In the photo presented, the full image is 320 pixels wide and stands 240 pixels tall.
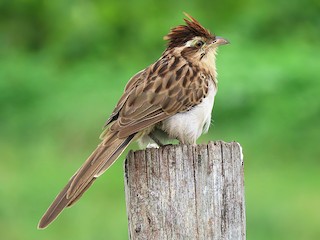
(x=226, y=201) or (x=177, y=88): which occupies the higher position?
(x=177, y=88)

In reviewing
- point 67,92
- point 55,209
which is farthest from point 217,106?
point 55,209

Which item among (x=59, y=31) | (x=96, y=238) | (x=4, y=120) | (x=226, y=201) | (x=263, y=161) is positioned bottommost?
(x=226, y=201)

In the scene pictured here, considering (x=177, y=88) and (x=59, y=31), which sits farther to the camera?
(x=59, y=31)

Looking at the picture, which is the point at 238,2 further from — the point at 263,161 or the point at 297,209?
the point at 297,209

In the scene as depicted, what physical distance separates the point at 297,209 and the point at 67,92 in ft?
13.2

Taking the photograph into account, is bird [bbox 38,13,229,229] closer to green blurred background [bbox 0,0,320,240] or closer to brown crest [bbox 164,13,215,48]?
brown crest [bbox 164,13,215,48]

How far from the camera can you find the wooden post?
16.4ft

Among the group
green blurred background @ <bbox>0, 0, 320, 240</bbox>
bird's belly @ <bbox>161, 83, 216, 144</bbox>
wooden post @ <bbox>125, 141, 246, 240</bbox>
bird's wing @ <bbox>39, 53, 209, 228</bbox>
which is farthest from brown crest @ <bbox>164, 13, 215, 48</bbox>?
green blurred background @ <bbox>0, 0, 320, 240</bbox>

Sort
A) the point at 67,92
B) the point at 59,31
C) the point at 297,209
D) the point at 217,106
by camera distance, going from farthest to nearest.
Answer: the point at 59,31 → the point at 67,92 → the point at 217,106 → the point at 297,209

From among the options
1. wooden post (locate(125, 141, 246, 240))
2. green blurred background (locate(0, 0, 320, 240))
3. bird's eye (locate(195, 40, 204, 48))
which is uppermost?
green blurred background (locate(0, 0, 320, 240))

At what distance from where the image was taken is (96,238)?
901 centimetres

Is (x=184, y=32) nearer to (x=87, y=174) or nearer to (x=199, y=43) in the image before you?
(x=199, y=43)

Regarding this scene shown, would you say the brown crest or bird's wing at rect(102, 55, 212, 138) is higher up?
the brown crest

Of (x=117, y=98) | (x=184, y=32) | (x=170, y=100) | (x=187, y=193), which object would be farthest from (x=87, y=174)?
(x=117, y=98)
